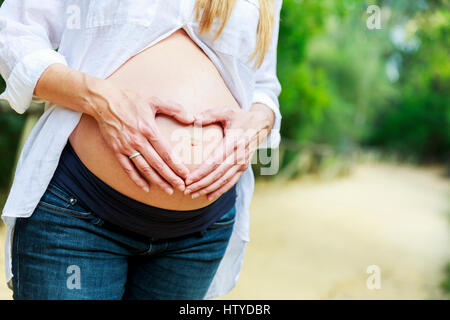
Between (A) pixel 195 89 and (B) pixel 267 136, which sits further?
(B) pixel 267 136

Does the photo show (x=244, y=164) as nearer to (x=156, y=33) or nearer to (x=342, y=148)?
(x=156, y=33)

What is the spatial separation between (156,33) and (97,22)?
0.16 meters

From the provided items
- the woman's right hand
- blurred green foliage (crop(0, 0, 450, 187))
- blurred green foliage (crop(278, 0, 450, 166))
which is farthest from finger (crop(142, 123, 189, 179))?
blurred green foliage (crop(278, 0, 450, 166))

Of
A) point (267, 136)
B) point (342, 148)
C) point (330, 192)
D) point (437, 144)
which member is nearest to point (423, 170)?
point (437, 144)

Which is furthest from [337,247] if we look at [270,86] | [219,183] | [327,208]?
[219,183]

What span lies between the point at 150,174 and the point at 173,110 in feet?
0.63

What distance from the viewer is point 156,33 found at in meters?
1.21

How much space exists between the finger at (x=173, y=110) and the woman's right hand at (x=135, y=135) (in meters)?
0.01

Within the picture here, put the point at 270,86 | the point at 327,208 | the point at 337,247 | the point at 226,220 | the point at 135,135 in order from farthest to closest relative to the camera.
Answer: the point at 327,208 < the point at 337,247 < the point at 270,86 < the point at 226,220 < the point at 135,135

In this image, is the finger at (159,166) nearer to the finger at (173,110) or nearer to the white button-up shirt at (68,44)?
the finger at (173,110)

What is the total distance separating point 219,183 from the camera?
1170 mm

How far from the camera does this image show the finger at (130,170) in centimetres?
109

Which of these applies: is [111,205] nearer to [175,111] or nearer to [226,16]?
[175,111]

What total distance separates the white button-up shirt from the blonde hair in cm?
2
